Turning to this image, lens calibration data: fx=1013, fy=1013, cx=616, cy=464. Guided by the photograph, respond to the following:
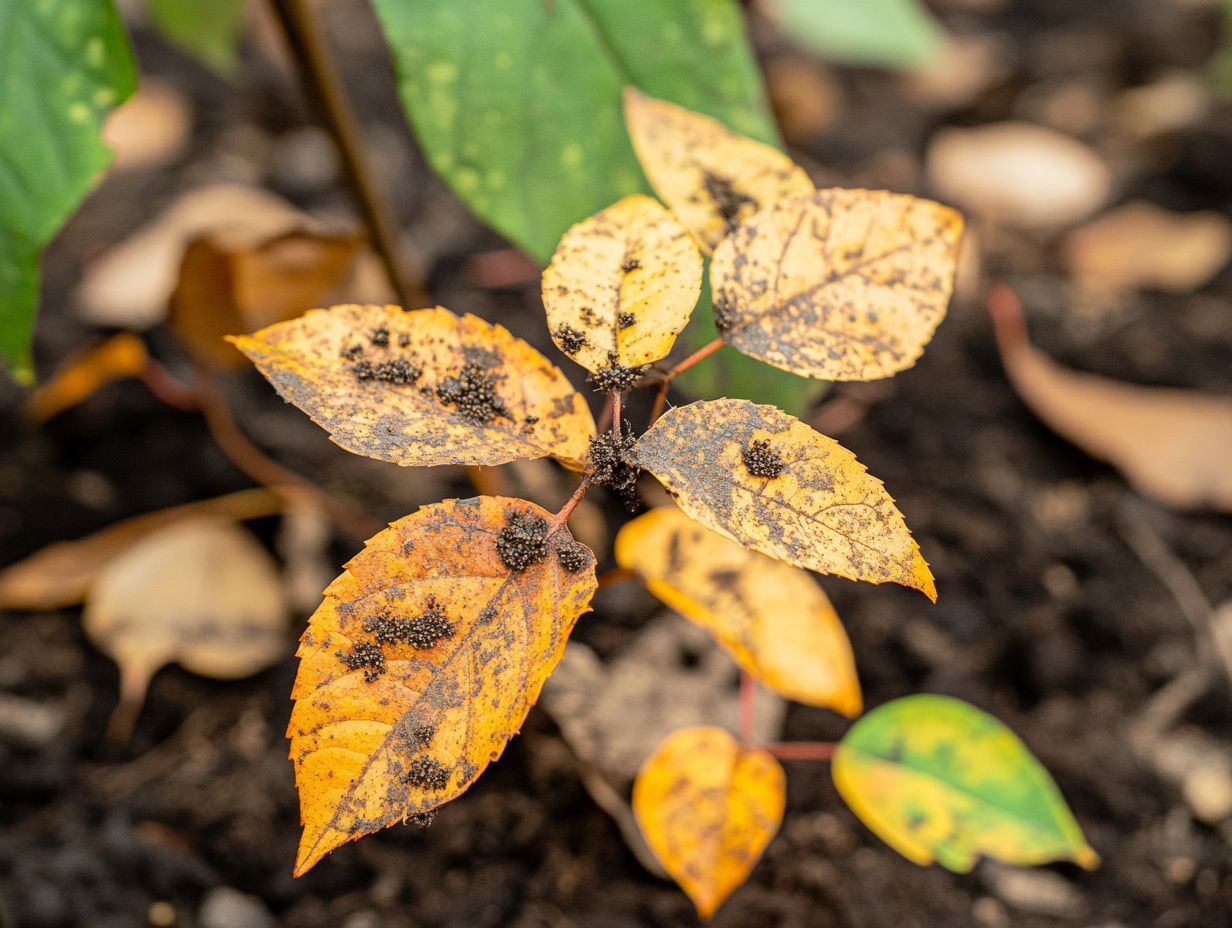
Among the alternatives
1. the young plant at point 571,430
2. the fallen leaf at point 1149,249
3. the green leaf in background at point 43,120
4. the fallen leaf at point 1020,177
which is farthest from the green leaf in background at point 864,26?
the green leaf in background at point 43,120

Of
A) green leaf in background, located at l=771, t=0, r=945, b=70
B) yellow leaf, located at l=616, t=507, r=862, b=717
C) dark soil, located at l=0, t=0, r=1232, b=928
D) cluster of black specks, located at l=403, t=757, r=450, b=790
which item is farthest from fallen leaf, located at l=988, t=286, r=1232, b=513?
cluster of black specks, located at l=403, t=757, r=450, b=790

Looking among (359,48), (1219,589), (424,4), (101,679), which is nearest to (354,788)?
(424,4)

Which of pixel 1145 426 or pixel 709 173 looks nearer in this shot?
pixel 709 173

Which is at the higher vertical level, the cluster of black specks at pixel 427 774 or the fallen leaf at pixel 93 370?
the cluster of black specks at pixel 427 774

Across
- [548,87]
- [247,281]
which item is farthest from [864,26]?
[247,281]

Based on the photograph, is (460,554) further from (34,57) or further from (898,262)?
(34,57)

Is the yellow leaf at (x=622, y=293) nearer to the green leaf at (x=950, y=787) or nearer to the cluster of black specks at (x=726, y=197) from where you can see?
the cluster of black specks at (x=726, y=197)

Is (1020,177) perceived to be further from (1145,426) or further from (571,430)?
(571,430)
